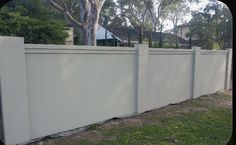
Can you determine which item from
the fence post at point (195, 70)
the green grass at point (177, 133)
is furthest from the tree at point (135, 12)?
the green grass at point (177, 133)

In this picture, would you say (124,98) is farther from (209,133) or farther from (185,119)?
(209,133)

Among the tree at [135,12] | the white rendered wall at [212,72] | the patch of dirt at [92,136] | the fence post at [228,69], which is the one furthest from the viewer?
the tree at [135,12]

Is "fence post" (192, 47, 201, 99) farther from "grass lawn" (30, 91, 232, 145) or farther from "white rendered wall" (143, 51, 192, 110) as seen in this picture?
"grass lawn" (30, 91, 232, 145)

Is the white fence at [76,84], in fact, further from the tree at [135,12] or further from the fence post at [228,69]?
the tree at [135,12]

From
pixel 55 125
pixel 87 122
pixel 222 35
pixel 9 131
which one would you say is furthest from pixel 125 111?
pixel 222 35

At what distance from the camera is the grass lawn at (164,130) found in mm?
4296

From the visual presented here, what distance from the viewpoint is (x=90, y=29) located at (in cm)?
1068

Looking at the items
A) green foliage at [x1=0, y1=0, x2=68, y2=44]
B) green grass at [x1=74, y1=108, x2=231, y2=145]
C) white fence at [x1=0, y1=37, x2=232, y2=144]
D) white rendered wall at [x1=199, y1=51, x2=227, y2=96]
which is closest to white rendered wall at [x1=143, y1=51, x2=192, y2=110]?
white fence at [x1=0, y1=37, x2=232, y2=144]

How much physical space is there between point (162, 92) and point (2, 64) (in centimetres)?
413

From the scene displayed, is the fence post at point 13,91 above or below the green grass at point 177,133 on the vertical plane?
above

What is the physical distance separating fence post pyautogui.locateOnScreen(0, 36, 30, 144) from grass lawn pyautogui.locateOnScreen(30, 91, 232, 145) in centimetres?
41

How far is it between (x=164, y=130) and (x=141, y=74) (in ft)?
4.86

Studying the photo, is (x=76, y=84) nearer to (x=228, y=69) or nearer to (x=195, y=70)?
(x=195, y=70)

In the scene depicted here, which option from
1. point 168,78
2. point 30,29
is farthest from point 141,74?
point 30,29
